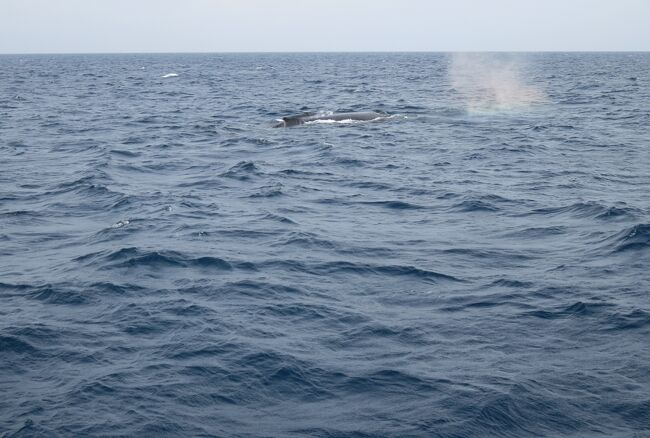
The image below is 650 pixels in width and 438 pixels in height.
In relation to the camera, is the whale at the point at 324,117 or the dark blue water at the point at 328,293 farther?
the whale at the point at 324,117

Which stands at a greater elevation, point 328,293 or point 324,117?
point 324,117

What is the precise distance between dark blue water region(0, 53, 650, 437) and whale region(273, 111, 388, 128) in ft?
32.8

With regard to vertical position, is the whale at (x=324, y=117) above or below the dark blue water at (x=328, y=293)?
above

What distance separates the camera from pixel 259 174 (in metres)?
31.1

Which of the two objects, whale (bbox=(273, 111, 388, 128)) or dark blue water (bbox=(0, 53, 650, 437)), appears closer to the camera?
dark blue water (bbox=(0, 53, 650, 437))

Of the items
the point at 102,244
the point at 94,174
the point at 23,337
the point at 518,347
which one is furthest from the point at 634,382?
the point at 94,174

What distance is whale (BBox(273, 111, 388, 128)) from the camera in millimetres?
46219

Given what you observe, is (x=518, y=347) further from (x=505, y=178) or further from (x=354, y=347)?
(x=505, y=178)

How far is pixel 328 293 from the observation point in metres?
16.4

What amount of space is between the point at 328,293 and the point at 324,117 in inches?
1322

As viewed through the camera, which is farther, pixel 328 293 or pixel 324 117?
pixel 324 117

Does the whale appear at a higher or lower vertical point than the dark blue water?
higher

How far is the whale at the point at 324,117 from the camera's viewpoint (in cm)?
4622

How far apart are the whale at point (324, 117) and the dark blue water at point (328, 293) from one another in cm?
1000
